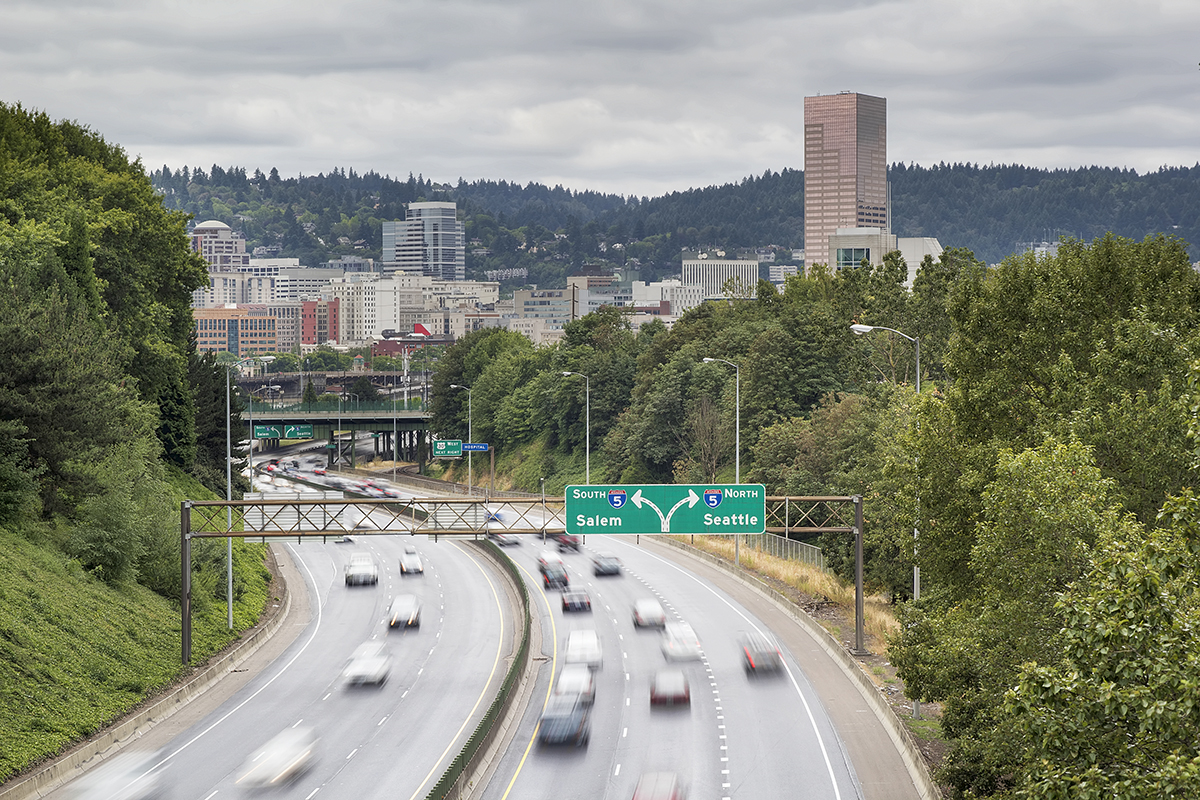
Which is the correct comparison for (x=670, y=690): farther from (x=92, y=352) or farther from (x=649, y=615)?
(x=92, y=352)

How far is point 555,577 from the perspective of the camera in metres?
68.8

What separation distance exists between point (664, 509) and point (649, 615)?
1633 cm

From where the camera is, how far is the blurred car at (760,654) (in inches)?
1844

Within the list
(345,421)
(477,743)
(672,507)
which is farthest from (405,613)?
(345,421)

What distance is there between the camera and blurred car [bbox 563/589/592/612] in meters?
60.6

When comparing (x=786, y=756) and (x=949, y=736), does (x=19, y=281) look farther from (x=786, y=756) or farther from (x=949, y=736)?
(x=949, y=736)

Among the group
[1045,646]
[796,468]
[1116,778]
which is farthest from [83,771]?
[796,468]

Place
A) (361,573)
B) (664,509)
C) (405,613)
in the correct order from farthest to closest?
(361,573), (405,613), (664,509)

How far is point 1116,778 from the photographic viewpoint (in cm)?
1545

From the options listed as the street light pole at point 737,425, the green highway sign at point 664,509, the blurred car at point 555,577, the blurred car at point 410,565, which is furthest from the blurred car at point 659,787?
the blurred car at point 410,565

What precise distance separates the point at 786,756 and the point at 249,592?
33.6 m

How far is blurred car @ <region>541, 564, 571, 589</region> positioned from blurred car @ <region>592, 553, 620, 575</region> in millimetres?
2147

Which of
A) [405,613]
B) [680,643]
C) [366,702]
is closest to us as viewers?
[366,702]

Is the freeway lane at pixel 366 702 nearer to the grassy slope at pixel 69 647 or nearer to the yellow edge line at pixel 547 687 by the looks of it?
the yellow edge line at pixel 547 687
